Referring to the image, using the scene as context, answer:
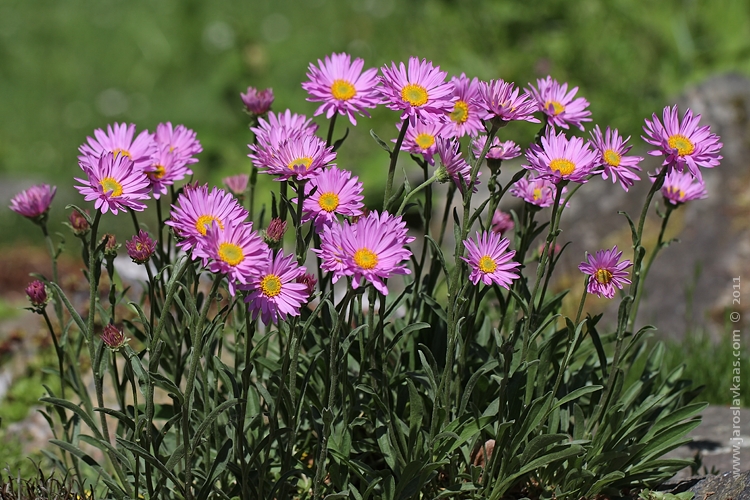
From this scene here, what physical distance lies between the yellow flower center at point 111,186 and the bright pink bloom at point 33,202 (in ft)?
1.31

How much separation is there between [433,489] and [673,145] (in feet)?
3.42

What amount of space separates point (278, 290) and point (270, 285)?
0.02 m

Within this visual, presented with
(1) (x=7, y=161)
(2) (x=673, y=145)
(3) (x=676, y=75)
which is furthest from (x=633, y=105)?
(1) (x=7, y=161)

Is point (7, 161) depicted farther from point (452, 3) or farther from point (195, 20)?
point (452, 3)

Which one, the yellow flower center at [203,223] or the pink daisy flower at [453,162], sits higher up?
the pink daisy flower at [453,162]

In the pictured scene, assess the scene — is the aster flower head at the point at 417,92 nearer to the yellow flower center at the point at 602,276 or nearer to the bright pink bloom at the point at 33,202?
the yellow flower center at the point at 602,276

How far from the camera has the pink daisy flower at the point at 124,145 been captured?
1790 millimetres

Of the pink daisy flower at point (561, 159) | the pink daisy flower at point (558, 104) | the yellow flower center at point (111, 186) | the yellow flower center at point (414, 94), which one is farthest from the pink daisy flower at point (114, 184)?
the pink daisy flower at point (558, 104)

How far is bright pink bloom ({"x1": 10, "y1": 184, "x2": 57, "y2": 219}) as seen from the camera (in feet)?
6.34

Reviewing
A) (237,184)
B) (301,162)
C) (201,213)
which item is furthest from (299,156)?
(237,184)

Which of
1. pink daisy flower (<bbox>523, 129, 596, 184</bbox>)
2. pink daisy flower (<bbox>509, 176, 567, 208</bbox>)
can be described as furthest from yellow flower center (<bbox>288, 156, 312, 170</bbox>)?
pink daisy flower (<bbox>509, 176, 567, 208</bbox>)

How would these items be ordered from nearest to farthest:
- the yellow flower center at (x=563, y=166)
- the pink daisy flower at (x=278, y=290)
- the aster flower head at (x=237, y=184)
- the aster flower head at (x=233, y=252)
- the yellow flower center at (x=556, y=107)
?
1. the aster flower head at (x=233, y=252)
2. the pink daisy flower at (x=278, y=290)
3. the yellow flower center at (x=563, y=166)
4. the yellow flower center at (x=556, y=107)
5. the aster flower head at (x=237, y=184)

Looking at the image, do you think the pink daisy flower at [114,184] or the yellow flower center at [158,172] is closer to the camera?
the pink daisy flower at [114,184]

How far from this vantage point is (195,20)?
8914mm
